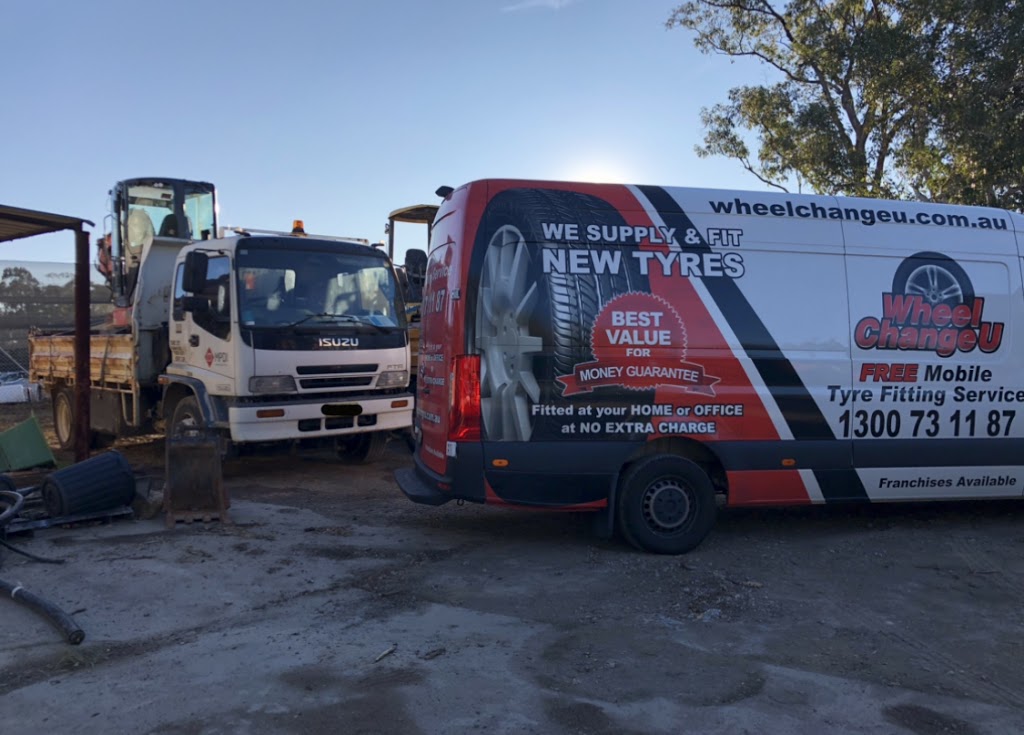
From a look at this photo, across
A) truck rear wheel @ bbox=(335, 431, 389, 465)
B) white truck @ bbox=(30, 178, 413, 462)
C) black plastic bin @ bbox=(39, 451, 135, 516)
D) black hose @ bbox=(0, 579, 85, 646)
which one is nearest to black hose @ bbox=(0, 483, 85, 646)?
black hose @ bbox=(0, 579, 85, 646)

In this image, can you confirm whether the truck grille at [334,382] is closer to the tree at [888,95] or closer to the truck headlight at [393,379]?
the truck headlight at [393,379]

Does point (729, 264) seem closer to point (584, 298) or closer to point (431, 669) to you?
point (584, 298)

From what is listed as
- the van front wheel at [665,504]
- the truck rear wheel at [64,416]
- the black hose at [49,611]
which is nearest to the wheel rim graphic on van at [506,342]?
the van front wheel at [665,504]

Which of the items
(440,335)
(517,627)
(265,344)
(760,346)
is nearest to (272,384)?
(265,344)

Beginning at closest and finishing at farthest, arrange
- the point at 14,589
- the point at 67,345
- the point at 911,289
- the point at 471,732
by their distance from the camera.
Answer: the point at 471,732
the point at 14,589
the point at 911,289
the point at 67,345

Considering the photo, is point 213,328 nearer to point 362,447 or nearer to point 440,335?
point 362,447

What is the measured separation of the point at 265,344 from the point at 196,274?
103 cm

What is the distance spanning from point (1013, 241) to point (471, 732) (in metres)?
6.08

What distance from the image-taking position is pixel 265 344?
890cm

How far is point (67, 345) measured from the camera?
12.0 m

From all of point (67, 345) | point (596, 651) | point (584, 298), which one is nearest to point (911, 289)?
point (584, 298)

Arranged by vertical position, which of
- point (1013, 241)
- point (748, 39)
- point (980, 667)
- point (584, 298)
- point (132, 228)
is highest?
point (748, 39)

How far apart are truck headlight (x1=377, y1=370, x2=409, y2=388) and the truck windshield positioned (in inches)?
21.3

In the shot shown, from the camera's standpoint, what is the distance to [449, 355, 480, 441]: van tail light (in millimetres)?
6121
